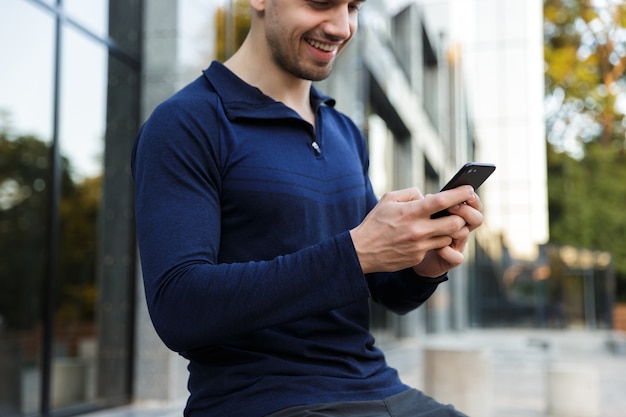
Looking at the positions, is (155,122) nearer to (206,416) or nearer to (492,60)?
(206,416)

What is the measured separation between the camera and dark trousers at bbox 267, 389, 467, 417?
1.62m

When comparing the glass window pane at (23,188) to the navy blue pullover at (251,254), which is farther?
the glass window pane at (23,188)

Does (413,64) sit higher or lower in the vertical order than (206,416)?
higher

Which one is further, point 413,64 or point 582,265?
point 582,265

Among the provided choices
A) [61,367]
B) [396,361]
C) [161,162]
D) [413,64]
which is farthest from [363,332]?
[413,64]

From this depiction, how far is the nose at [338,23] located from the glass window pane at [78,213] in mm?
6806

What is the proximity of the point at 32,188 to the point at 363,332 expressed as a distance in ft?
43.7

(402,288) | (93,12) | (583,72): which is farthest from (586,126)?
(402,288)

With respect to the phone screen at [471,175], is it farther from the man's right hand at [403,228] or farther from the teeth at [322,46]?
the teeth at [322,46]

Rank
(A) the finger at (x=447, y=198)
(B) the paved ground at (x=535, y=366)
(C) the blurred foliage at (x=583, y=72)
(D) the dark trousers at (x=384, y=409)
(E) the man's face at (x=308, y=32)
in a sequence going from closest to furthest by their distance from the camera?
(A) the finger at (x=447, y=198), (D) the dark trousers at (x=384, y=409), (E) the man's face at (x=308, y=32), (B) the paved ground at (x=535, y=366), (C) the blurred foliage at (x=583, y=72)

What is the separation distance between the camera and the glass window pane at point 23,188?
10.6m

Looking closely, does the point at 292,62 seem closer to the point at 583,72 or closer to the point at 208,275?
the point at 208,275

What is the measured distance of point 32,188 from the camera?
14172mm

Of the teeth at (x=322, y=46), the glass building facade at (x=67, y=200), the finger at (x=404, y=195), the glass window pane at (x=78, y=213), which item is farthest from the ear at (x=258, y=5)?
the glass window pane at (x=78, y=213)
